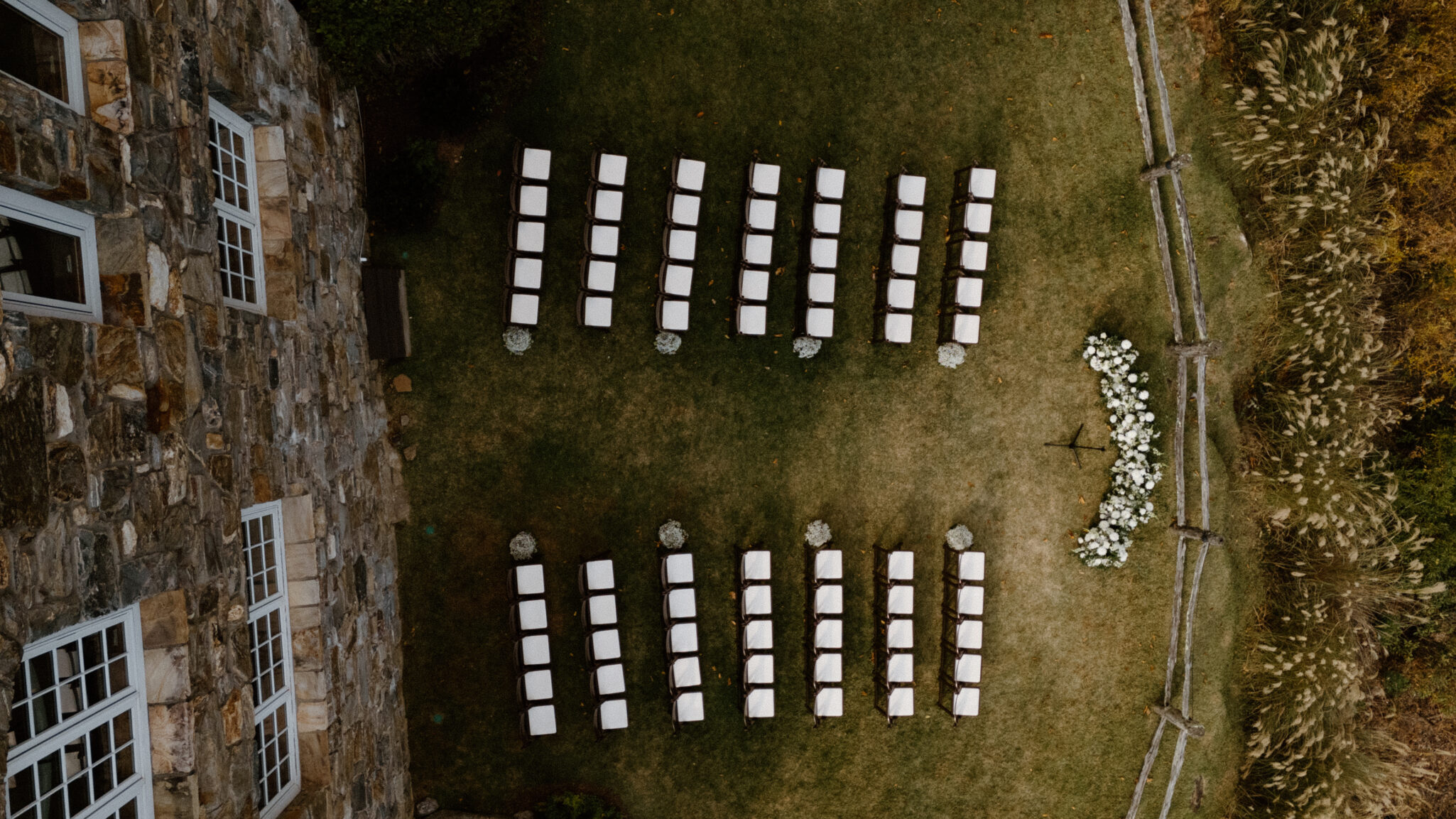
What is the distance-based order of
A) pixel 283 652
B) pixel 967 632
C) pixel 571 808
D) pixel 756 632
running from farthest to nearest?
pixel 967 632 → pixel 756 632 → pixel 571 808 → pixel 283 652

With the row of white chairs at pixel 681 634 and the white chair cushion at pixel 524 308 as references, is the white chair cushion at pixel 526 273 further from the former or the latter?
the row of white chairs at pixel 681 634

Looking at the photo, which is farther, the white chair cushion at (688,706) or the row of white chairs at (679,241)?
the white chair cushion at (688,706)

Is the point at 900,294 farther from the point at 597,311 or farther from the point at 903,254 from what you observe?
the point at 597,311

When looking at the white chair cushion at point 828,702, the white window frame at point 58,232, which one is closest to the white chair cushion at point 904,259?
the white chair cushion at point 828,702

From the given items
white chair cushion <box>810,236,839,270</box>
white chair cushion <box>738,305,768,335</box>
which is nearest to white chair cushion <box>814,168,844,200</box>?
white chair cushion <box>810,236,839,270</box>

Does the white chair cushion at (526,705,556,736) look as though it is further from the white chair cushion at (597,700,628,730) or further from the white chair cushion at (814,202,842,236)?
the white chair cushion at (814,202,842,236)

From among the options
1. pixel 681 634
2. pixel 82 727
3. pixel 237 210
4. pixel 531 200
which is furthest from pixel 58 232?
pixel 681 634

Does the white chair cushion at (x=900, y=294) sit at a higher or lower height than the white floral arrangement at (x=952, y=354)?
higher
